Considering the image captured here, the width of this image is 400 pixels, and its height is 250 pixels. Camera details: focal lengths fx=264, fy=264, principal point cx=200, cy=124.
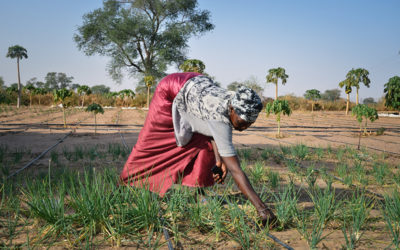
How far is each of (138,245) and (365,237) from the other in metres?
1.47

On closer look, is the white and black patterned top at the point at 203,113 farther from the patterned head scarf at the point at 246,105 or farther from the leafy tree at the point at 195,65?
the leafy tree at the point at 195,65

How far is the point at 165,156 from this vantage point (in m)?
2.22

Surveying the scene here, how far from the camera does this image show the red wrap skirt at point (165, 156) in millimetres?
2182

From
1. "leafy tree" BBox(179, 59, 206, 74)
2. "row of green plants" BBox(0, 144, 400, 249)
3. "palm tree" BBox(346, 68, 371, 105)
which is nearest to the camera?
"row of green plants" BBox(0, 144, 400, 249)

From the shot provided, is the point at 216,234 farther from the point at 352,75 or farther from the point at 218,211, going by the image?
the point at 352,75

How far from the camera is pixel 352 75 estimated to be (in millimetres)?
25484

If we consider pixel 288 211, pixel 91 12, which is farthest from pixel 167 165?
pixel 91 12

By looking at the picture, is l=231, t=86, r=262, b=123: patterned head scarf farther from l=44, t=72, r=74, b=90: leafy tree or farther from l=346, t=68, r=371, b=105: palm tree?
l=44, t=72, r=74, b=90: leafy tree

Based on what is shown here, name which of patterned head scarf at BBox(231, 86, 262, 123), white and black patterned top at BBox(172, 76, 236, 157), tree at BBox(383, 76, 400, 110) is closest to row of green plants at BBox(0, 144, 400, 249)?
white and black patterned top at BBox(172, 76, 236, 157)

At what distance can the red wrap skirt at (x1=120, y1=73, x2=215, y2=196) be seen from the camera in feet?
7.16

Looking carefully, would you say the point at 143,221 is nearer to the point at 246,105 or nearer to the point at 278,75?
the point at 246,105

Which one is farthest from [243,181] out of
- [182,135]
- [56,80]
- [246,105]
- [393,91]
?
[56,80]

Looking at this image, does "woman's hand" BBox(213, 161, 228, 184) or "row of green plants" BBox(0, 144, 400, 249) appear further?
"woman's hand" BBox(213, 161, 228, 184)

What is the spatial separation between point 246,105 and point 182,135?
2.11 feet
